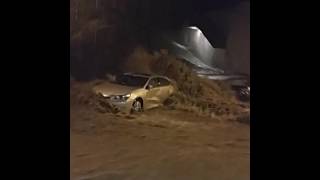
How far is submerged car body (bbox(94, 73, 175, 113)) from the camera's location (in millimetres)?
3436

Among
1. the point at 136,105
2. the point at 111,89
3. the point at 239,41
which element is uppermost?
the point at 239,41

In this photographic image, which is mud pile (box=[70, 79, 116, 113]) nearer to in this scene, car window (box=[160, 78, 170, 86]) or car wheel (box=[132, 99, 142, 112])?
car wheel (box=[132, 99, 142, 112])

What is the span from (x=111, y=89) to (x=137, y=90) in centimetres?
17

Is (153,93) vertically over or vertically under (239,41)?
under

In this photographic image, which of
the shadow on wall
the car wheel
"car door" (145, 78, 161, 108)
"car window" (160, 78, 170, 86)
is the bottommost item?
the car wheel

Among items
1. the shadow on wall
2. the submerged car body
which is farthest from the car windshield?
the shadow on wall

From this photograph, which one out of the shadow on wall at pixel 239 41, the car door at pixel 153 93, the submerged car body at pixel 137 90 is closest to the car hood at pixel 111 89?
the submerged car body at pixel 137 90

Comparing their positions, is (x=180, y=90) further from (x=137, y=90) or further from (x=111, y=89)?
(x=111, y=89)

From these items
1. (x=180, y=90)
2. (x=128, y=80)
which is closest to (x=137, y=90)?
(x=128, y=80)

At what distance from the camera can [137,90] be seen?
3.44 meters

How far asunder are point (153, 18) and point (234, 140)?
0.94 meters
